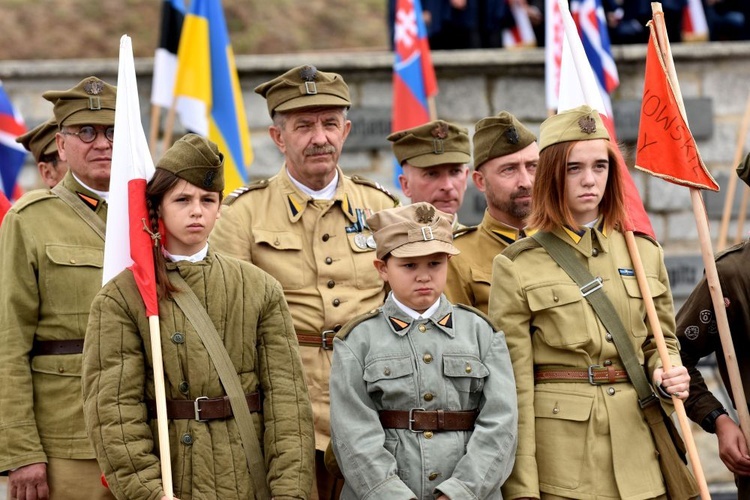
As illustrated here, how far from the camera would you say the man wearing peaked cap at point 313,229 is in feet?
17.6

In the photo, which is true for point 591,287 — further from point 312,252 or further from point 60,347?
point 60,347

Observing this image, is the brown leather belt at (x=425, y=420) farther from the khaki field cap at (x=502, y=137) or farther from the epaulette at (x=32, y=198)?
the epaulette at (x=32, y=198)

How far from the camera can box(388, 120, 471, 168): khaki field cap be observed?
20.7ft

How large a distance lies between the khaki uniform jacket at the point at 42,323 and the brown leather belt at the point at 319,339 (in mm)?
872

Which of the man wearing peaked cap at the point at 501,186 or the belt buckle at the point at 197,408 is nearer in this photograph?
the belt buckle at the point at 197,408

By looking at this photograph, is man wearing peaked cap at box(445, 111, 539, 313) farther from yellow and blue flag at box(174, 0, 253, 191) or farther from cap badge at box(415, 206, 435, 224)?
yellow and blue flag at box(174, 0, 253, 191)

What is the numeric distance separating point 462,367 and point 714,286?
112 cm

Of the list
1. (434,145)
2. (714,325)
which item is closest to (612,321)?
(714,325)

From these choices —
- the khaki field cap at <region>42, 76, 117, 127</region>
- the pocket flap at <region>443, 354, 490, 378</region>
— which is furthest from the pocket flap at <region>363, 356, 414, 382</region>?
the khaki field cap at <region>42, 76, 117, 127</region>

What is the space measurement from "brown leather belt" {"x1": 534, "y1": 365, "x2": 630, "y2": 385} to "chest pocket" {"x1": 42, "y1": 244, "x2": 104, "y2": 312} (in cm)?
190

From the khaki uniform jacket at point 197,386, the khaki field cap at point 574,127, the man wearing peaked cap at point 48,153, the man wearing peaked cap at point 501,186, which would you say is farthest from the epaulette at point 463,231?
the man wearing peaked cap at point 48,153

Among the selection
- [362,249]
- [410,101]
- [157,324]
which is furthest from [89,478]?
[410,101]

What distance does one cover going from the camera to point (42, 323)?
206 inches

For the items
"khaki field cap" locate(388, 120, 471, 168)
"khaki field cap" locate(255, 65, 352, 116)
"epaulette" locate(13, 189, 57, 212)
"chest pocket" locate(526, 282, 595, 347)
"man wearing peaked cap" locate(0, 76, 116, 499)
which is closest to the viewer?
"chest pocket" locate(526, 282, 595, 347)
